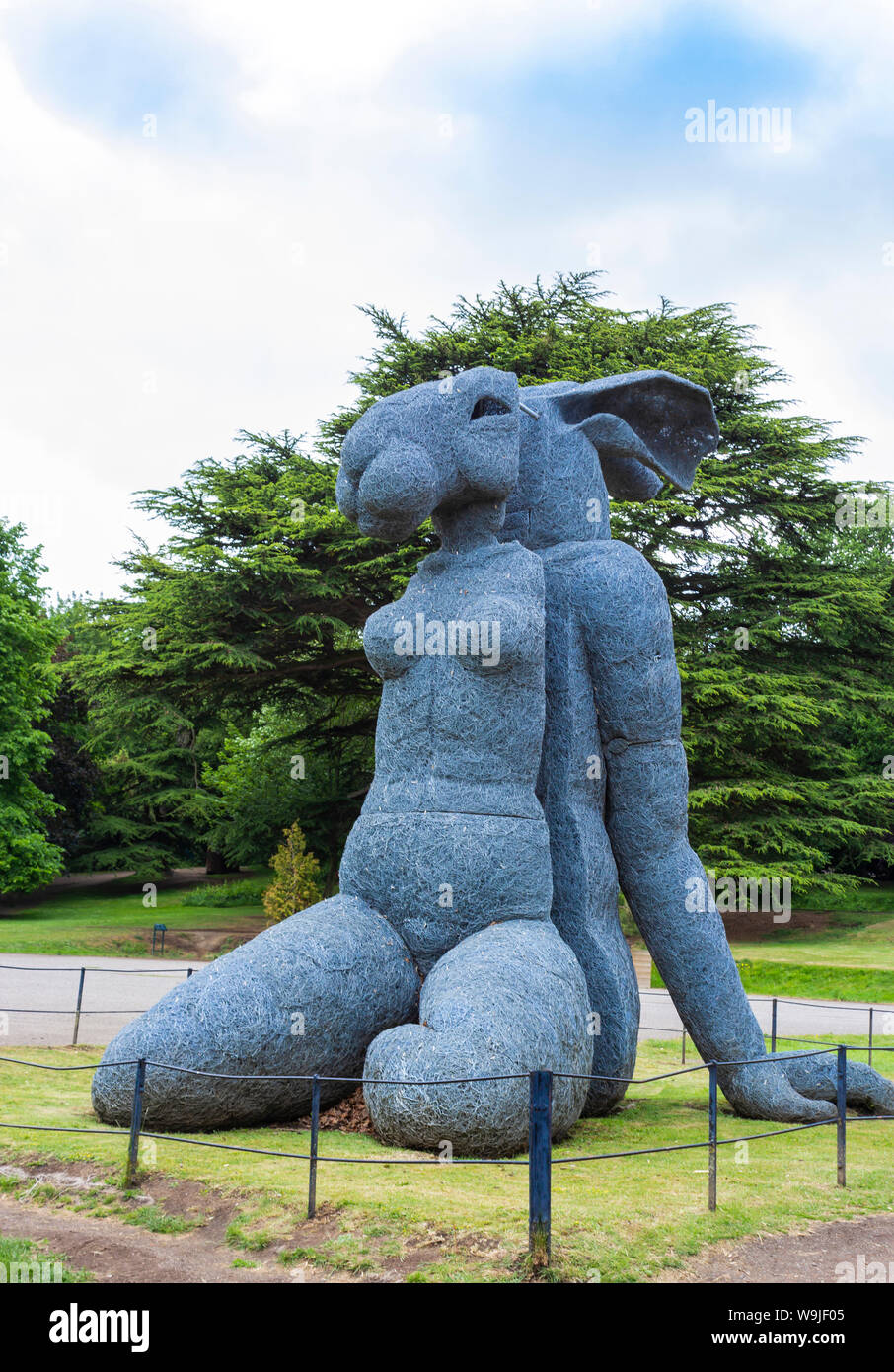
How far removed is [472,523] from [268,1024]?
9.75 feet

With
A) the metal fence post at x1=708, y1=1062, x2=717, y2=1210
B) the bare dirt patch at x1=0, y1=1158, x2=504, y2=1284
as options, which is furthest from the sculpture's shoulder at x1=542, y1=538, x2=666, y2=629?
the bare dirt patch at x1=0, y1=1158, x2=504, y2=1284

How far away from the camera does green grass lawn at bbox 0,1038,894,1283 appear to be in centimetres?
434

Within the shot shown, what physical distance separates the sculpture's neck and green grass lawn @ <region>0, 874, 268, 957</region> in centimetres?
1548

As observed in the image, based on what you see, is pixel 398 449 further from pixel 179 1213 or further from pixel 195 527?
pixel 195 527

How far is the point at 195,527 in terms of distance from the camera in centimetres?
2159

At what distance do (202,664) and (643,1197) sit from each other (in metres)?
15.6

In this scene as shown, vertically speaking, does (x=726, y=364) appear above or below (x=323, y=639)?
above

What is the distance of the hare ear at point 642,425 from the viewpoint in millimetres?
7789

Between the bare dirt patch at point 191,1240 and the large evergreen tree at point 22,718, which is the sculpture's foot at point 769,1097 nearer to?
the bare dirt patch at point 191,1240

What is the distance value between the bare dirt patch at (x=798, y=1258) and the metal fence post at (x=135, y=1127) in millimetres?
2239

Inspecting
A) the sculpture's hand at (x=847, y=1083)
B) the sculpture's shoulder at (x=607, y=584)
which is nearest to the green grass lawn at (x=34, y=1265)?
the sculpture's shoulder at (x=607, y=584)

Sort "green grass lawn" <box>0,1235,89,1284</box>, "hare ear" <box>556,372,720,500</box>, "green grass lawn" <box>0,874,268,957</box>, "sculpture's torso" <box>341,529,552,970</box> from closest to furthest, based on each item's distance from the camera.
Result: "green grass lawn" <box>0,1235,89,1284</box>, "sculpture's torso" <box>341,529,552,970</box>, "hare ear" <box>556,372,720,500</box>, "green grass lawn" <box>0,874,268,957</box>

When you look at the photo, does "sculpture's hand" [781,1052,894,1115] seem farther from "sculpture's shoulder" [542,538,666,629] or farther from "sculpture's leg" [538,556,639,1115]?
"sculpture's shoulder" [542,538,666,629]
